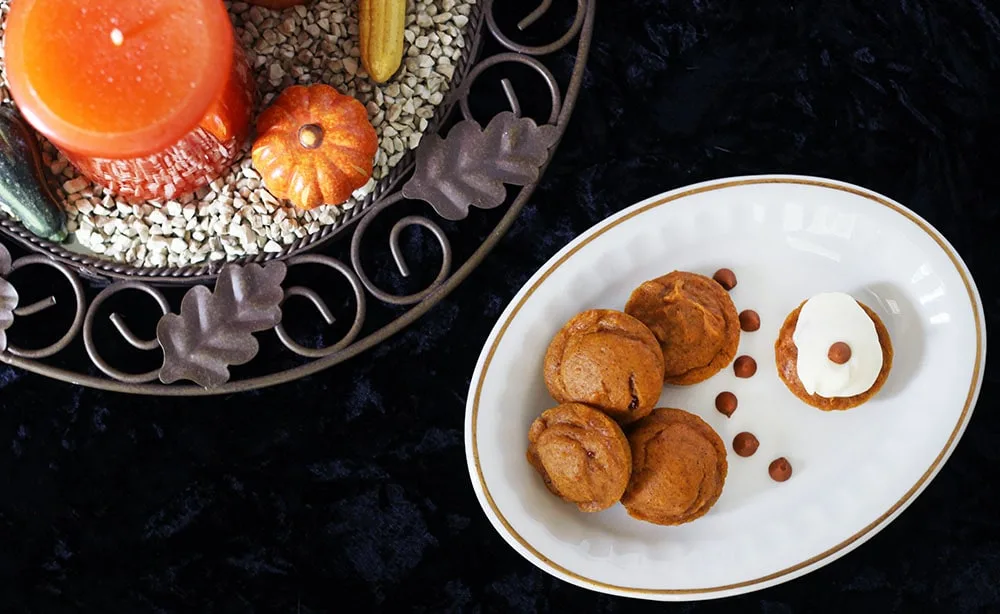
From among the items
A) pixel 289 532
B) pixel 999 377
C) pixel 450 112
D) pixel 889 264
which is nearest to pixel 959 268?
pixel 889 264

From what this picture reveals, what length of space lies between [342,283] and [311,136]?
0.25 m

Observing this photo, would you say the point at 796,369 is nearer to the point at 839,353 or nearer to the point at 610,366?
the point at 839,353

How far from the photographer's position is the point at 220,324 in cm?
123

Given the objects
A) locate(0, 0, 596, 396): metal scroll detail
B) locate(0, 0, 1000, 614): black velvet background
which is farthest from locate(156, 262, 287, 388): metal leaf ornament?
locate(0, 0, 1000, 614): black velvet background

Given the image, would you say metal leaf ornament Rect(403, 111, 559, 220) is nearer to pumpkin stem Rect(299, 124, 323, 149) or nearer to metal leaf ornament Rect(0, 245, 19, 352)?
pumpkin stem Rect(299, 124, 323, 149)

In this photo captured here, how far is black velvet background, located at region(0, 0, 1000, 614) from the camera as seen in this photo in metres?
1.33

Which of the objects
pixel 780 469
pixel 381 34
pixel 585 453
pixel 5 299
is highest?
pixel 381 34

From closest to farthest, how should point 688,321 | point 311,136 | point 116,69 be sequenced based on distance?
point 116,69, point 311,136, point 688,321

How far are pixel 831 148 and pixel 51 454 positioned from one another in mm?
1213

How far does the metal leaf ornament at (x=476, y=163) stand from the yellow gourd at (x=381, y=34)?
11cm

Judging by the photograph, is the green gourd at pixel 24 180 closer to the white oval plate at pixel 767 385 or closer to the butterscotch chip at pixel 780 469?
the white oval plate at pixel 767 385

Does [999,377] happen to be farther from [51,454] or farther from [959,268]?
[51,454]

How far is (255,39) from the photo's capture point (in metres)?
1.25

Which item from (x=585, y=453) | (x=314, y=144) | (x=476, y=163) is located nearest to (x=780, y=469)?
(x=585, y=453)
